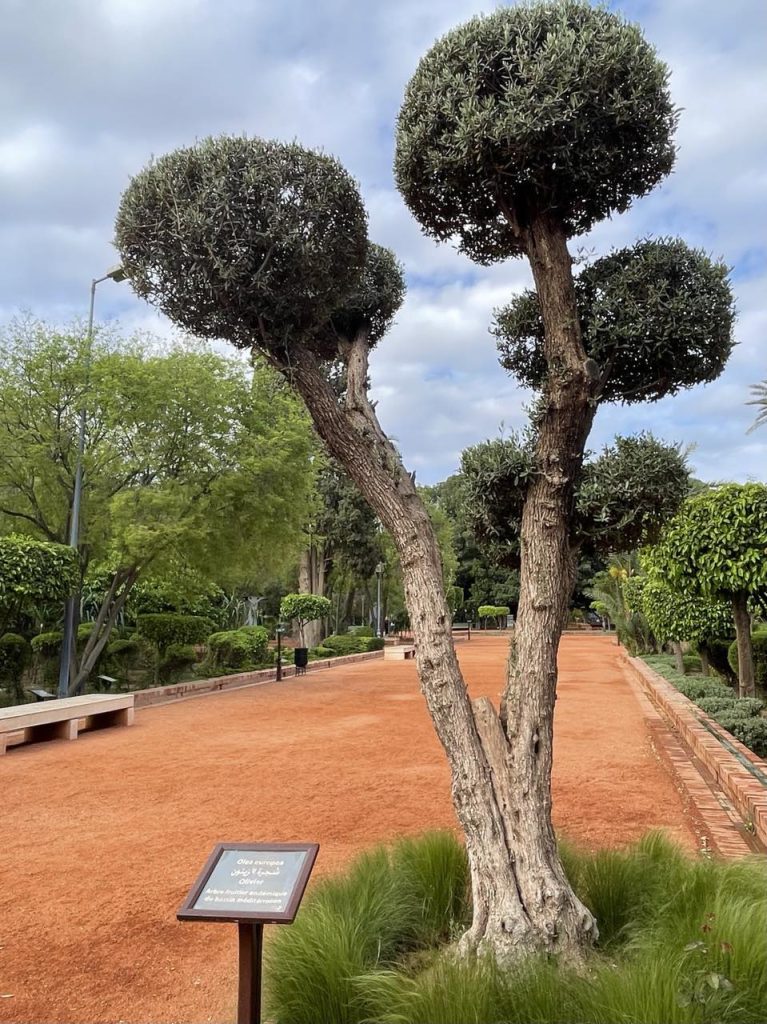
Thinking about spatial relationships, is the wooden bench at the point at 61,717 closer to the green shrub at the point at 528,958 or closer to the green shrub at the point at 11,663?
the green shrub at the point at 11,663

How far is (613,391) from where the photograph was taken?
4328 mm

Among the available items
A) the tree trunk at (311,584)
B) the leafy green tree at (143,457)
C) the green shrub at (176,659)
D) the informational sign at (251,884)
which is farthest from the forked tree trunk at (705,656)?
the tree trunk at (311,584)

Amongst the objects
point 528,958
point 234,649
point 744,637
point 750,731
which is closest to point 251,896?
point 528,958

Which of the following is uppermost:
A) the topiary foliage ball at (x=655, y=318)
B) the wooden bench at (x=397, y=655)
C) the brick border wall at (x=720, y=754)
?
the topiary foliage ball at (x=655, y=318)

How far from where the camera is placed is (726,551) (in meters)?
9.91

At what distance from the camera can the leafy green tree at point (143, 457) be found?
41.7 feet

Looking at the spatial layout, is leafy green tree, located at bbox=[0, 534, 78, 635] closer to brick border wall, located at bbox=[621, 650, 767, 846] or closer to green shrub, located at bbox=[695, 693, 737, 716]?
brick border wall, located at bbox=[621, 650, 767, 846]

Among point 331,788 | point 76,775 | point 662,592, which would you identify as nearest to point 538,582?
point 331,788

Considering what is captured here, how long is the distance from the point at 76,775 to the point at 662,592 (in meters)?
10.9

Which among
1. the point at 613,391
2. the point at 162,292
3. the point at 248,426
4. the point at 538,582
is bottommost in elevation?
the point at 538,582

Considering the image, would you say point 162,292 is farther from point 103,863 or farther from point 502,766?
point 103,863

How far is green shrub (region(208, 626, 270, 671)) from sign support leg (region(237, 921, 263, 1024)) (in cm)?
1661

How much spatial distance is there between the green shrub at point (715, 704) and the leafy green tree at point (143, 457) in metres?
8.31

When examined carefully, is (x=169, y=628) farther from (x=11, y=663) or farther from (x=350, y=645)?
(x=350, y=645)
